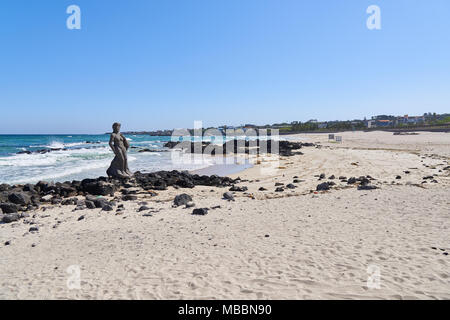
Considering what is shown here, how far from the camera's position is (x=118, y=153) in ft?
53.5

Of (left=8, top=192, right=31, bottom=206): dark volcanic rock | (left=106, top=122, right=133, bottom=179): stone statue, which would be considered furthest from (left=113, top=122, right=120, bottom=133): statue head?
(left=8, top=192, right=31, bottom=206): dark volcanic rock

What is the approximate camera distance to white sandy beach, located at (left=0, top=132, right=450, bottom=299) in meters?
4.49

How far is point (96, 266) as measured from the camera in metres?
5.53

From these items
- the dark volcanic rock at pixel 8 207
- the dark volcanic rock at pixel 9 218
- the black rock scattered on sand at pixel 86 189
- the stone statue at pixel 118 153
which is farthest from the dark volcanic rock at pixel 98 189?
the dark volcanic rock at pixel 9 218

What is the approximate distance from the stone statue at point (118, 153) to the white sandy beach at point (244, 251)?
5.96 meters

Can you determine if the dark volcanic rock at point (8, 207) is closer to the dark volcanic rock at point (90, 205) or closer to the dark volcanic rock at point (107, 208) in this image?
the dark volcanic rock at point (90, 205)

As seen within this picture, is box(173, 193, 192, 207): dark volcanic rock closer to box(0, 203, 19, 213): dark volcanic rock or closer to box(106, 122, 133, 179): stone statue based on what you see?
box(0, 203, 19, 213): dark volcanic rock

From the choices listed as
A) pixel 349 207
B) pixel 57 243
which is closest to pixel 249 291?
pixel 57 243

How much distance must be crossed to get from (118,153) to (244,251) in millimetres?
12380

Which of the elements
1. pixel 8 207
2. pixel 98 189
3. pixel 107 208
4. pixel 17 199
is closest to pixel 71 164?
pixel 98 189

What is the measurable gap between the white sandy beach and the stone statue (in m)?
5.96

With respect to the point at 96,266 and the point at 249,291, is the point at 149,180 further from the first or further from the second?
the point at 249,291

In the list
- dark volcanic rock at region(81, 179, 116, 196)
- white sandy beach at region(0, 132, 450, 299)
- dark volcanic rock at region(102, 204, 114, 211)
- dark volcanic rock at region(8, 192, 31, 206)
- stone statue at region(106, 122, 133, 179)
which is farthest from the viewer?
stone statue at region(106, 122, 133, 179)
